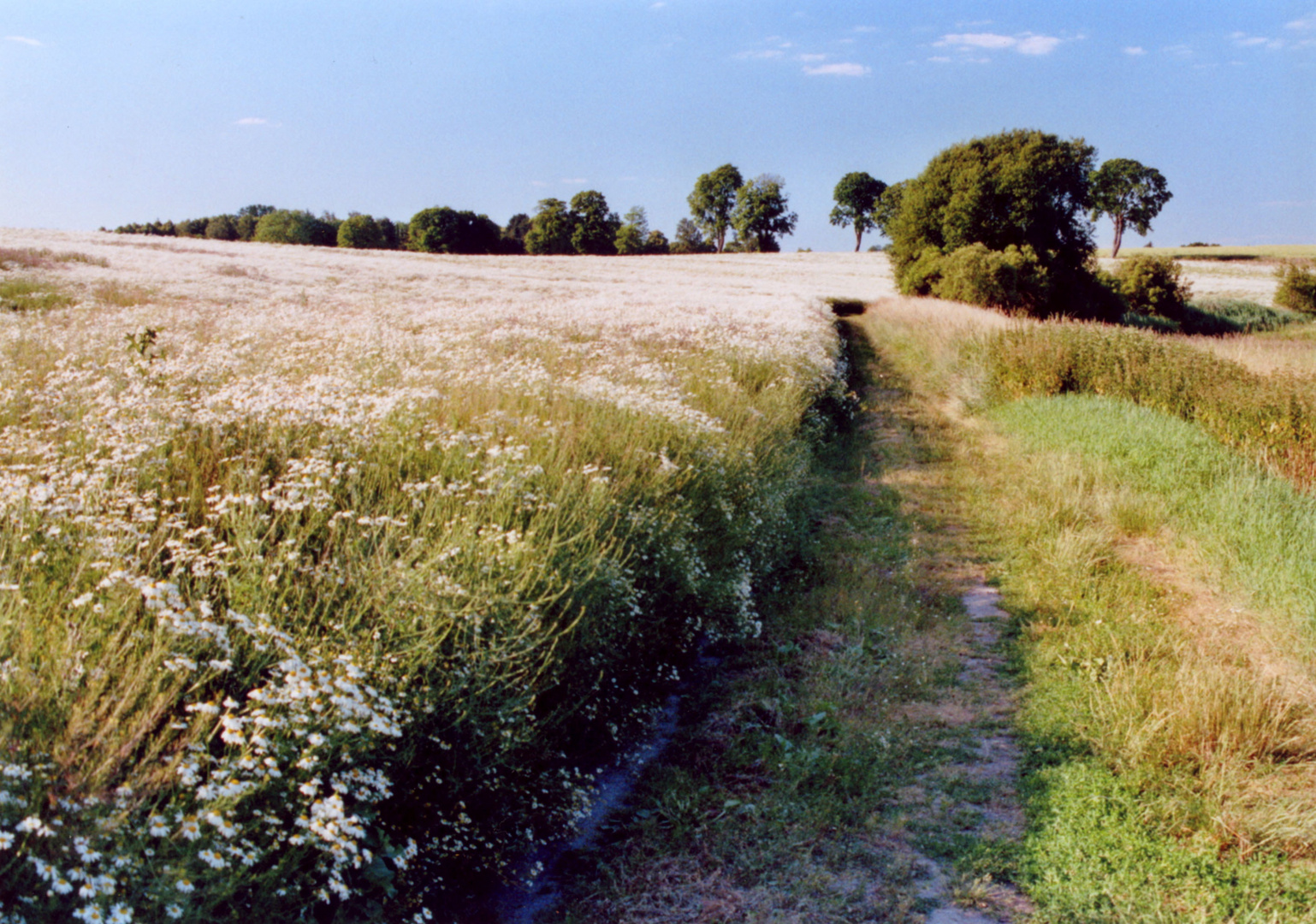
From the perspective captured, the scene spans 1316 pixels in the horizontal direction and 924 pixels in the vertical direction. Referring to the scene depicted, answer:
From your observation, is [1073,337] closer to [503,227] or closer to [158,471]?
[158,471]

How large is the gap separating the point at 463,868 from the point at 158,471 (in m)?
2.84

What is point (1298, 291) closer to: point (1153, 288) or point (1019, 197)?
point (1153, 288)

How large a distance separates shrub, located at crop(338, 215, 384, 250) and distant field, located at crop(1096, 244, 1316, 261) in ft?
214

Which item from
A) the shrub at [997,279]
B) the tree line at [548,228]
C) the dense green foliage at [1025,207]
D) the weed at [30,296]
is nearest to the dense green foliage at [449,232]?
the tree line at [548,228]

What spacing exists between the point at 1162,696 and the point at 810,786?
2188mm

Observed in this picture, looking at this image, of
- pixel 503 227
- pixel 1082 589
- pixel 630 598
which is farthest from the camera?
pixel 503 227

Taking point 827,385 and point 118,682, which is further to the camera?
point 827,385

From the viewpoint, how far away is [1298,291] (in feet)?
118

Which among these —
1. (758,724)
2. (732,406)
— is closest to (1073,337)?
(732,406)

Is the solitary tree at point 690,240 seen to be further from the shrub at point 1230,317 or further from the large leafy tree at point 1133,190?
the shrub at point 1230,317

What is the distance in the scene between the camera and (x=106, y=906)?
2.02 m

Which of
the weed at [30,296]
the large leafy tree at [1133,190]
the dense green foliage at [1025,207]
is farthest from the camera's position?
the large leafy tree at [1133,190]

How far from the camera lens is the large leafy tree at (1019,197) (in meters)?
27.7

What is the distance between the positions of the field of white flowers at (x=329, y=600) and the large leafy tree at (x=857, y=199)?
71.9 m
